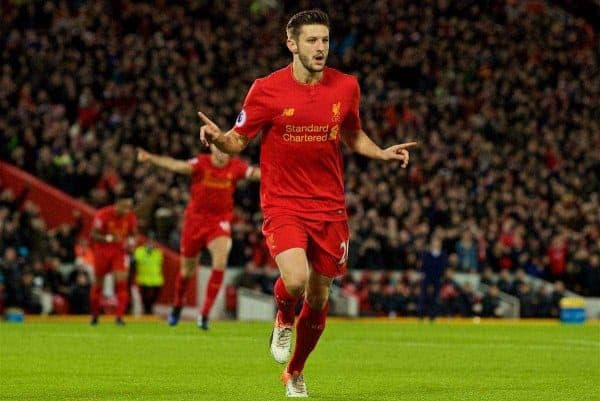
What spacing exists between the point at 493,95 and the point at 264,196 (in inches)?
1157

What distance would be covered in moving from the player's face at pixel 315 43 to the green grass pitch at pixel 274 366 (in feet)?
7.78

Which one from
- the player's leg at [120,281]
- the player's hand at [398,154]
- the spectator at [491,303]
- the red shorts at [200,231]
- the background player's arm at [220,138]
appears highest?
the background player's arm at [220,138]

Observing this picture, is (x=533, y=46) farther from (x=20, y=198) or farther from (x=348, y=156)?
(x=20, y=198)

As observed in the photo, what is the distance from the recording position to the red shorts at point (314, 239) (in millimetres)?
9766

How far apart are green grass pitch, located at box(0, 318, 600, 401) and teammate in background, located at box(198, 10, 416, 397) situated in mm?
631

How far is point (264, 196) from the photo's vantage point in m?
10.1

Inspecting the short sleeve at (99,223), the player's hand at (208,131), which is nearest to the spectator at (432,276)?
the short sleeve at (99,223)

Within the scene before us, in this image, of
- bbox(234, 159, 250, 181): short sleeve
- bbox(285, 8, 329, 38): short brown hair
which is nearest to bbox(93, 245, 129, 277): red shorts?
bbox(234, 159, 250, 181): short sleeve

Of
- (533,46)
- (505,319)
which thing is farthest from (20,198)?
(533,46)

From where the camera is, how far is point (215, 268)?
67.1ft

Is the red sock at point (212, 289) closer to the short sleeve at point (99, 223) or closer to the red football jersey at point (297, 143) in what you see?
the short sleeve at point (99, 223)

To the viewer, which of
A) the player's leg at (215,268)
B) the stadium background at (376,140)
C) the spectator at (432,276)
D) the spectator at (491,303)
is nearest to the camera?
the player's leg at (215,268)

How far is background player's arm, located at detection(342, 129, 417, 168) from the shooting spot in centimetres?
994

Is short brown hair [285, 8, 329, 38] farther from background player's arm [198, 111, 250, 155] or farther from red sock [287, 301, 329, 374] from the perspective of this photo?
red sock [287, 301, 329, 374]
